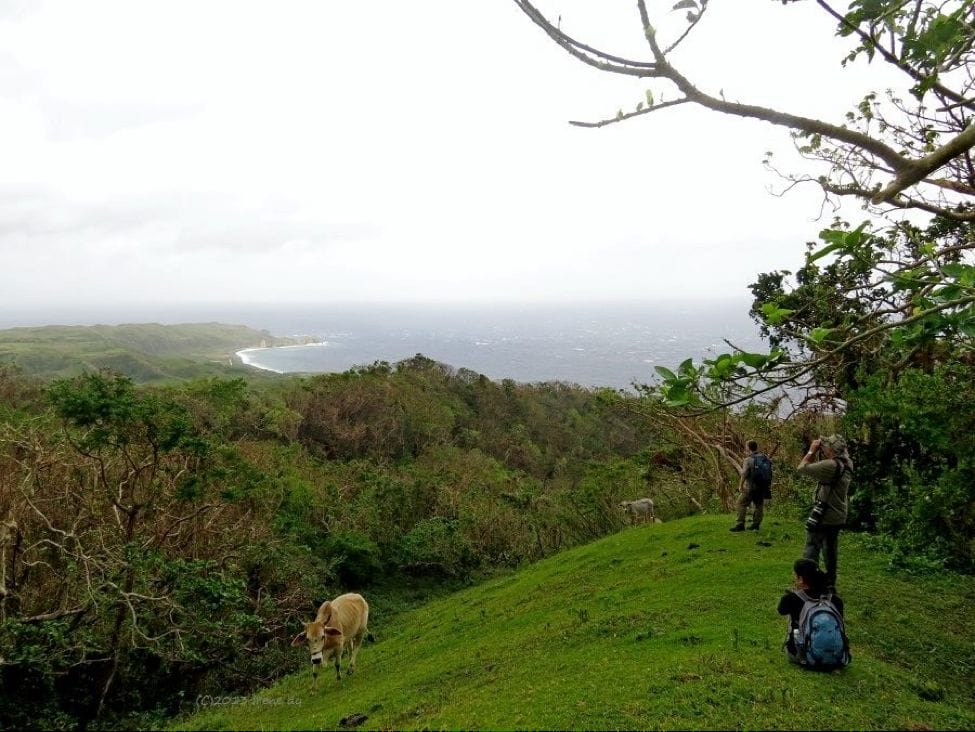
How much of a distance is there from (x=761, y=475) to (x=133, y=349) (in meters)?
124

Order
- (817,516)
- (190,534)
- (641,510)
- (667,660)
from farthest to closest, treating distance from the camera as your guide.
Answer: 1. (641,510)
2. (190,534)
3. (817,516)
4. (667,660)

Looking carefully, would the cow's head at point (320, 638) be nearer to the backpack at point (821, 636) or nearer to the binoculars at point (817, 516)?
the backpack at point (821, 636)

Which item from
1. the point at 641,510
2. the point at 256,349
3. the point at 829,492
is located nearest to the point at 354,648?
the point at 829,492

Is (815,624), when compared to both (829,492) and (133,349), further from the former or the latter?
(133,349)

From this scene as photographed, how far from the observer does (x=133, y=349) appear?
111562 millimetres

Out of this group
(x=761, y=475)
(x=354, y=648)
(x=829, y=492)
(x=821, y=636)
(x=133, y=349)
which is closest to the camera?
(x=821, y=636)

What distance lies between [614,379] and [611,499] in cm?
6245

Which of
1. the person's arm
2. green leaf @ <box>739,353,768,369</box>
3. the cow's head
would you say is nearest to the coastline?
the cow's head

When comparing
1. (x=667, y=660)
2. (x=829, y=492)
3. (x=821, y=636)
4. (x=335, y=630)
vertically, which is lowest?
(x=335, y=630)

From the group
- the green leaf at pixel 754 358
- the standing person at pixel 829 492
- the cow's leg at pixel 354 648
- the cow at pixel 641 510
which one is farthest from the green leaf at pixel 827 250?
the cow at pixel 641 510

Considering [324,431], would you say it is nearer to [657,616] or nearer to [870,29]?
[657,616]

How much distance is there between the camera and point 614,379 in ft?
269

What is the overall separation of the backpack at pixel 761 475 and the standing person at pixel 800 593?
618cm

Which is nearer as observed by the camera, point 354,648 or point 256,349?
point 354,648
